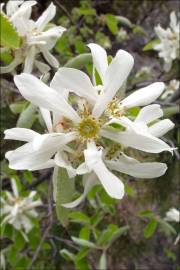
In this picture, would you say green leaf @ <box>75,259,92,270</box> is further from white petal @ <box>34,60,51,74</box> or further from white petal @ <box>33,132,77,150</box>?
white petal @ <box>33,132,77,150</box>

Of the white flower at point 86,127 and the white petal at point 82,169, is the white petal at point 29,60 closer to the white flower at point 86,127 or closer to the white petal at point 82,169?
the white flower at point 86,127

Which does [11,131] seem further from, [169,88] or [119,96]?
[169,88]

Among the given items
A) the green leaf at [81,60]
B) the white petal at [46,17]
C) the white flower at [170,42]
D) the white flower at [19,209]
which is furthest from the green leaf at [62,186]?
the white flower at [170,42]

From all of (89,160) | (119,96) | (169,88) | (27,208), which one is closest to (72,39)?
(169,88)

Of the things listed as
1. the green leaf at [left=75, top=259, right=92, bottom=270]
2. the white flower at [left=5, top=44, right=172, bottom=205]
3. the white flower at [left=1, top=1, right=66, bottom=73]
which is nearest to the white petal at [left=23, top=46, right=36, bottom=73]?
the white flower at [left=1, top=1, right=66, bottom=73]

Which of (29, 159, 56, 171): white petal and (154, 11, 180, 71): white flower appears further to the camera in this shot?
(154, 11, 180, 71): white flower

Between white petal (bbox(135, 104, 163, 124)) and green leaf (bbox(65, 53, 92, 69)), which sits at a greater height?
white petal (bbox(135, 104, 163, 124))
